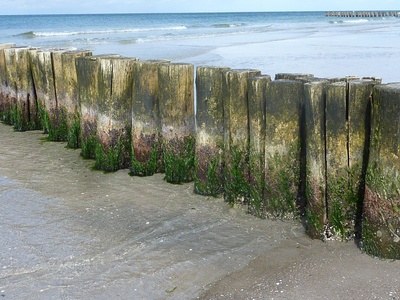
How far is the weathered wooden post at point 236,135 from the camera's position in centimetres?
471

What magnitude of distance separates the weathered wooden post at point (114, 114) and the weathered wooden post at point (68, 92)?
0.92m

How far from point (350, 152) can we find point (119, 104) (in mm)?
2765

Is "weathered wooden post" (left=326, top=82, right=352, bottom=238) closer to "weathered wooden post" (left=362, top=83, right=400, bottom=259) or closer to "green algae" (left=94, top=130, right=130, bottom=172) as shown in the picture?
"weathered wooden post" (left=362, top=83, right=400, bottom=259)

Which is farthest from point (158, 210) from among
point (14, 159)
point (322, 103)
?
point (14, 159)

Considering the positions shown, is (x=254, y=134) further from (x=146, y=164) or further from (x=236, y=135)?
(x=146, y=164)

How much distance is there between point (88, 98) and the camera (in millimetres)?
6211

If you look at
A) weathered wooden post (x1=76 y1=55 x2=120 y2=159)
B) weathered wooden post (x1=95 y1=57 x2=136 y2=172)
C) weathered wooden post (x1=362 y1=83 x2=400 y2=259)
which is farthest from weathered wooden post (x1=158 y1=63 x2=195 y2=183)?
weathered wooden post (x1=362 y1=83 x2=400 y2=259)

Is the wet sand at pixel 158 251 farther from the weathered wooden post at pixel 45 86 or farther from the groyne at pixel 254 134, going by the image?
the weathered wooden post at pixel 45 86

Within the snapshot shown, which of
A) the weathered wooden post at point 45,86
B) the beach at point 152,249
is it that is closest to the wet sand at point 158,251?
the beach at point 152,249

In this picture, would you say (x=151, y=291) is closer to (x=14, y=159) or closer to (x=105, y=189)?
(x=105, y=189)

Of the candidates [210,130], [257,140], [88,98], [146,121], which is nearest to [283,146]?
[257,140]

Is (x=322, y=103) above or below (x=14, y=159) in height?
above

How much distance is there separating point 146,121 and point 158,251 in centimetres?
192

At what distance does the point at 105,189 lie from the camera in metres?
5.54
